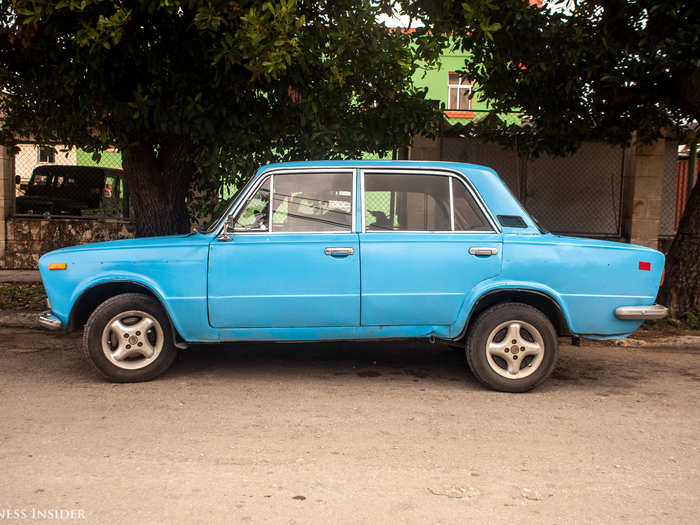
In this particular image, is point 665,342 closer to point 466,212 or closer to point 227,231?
point 466,212

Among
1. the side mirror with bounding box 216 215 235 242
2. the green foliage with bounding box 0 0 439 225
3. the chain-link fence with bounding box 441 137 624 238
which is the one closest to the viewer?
the side mirror with bounding box 216 215 235 242

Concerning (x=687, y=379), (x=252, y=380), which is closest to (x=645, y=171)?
(x=687, y=379)

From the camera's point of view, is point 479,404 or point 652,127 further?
point 652,127

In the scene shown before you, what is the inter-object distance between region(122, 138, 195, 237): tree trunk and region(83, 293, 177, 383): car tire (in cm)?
325

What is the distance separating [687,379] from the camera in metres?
5.52

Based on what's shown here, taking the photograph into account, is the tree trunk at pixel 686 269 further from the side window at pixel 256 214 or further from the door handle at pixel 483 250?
the side window at pixel 256 214

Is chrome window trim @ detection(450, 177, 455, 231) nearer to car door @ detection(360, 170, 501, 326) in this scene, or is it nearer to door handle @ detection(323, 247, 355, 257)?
car door @ detection(360, 170, 501, 326)

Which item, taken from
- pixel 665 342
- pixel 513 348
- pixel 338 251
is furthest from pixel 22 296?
pixel 665 342

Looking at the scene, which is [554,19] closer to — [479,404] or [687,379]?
[687,379]

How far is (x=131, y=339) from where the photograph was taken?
4.97 m

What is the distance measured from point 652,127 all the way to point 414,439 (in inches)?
283

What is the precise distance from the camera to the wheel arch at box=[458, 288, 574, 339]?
16.1 feet

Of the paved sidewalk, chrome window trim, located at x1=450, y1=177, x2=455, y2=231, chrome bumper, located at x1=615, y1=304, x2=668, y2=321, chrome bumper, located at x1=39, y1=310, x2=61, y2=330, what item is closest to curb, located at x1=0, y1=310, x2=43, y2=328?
the paved sidewalk

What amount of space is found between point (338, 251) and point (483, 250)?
112 cm
